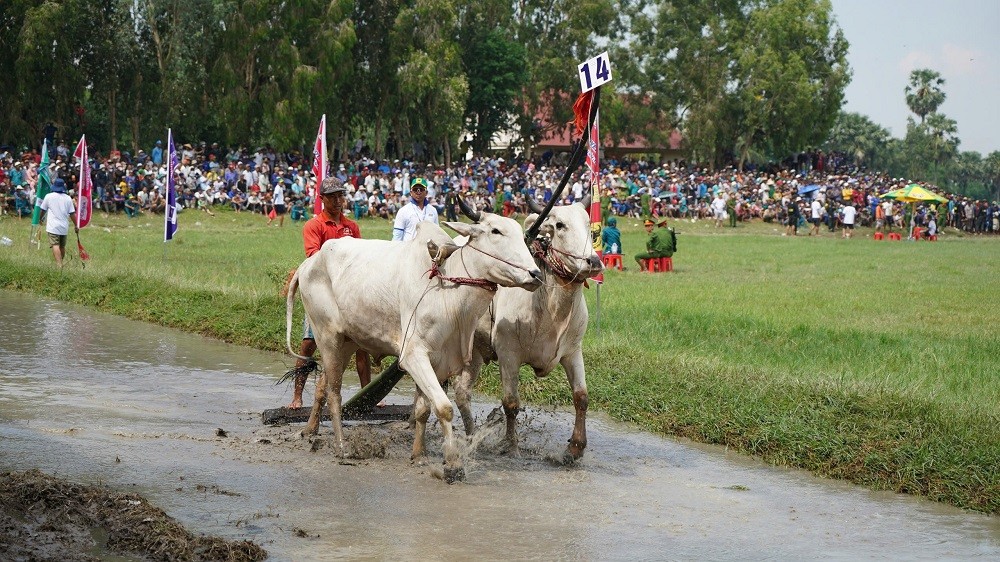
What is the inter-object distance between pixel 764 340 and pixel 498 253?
282 inches

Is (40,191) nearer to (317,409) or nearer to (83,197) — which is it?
(83,197)

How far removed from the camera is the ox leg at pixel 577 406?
9148 mm

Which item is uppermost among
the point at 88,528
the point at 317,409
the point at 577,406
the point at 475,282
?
the point at 475,282

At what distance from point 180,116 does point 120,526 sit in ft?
130

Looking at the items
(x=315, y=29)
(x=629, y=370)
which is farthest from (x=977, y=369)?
(x=315, y=29)

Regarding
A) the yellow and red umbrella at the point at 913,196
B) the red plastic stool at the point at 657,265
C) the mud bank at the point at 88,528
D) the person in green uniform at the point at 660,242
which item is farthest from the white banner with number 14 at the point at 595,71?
the yellow and red umbrella at the point at 913,196

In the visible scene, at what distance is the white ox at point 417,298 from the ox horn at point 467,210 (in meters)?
0.09

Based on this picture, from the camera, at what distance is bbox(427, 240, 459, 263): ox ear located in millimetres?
8555

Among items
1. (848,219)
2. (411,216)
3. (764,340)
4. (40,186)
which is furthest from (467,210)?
(848,219)

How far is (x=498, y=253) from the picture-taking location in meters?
8.31

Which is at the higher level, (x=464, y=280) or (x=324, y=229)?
(x=324, y=229)

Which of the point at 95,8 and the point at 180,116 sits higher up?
the point at 95,8

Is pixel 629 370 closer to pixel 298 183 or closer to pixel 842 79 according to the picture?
pixel 298 183

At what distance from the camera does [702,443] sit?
10180mm
